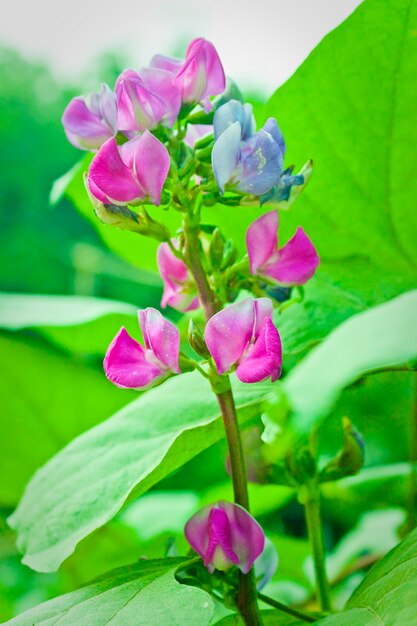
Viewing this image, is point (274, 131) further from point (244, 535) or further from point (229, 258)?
point (244, 535)

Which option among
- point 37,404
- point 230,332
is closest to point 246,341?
point 230,332

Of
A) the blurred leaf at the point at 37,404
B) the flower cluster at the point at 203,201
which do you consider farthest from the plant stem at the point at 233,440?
the blurred leaf at the point at 37,404

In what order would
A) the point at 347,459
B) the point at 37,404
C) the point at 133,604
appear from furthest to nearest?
1. the point at 37,404
2. the point at 347,459
3. the point at 133,604

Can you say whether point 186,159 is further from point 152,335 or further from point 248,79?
point 248,79

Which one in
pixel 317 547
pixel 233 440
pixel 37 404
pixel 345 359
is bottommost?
pixel 37 404

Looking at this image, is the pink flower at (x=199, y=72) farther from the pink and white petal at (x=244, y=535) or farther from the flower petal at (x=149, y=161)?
the pink and white petal at (x=244, y=535)

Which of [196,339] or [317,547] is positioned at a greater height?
[196,339]

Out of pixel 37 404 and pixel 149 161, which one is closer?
pixel 149 161

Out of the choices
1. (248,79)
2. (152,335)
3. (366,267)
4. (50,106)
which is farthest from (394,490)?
(50,106)
